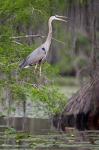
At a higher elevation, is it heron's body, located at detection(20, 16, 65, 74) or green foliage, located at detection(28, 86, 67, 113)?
heron's body, located at detection(20, 16, 65, 74)

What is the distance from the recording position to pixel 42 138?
16.9 meters

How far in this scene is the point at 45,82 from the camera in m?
18.2

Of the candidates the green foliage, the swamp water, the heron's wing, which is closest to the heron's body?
the heron's wing

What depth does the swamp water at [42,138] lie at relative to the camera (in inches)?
615

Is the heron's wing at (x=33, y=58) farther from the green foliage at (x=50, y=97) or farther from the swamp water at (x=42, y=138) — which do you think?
the swamp water at (x=42, y=138)

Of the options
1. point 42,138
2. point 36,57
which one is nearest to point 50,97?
point 36,57

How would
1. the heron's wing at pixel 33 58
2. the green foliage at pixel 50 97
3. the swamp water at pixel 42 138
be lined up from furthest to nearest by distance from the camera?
the green foliage at pixel 50 97 → the heron's wing at pixel 33 58 → the swamp water at pixel 42 138

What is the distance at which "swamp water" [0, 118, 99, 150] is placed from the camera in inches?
615

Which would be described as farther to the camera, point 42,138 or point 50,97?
point 50,97

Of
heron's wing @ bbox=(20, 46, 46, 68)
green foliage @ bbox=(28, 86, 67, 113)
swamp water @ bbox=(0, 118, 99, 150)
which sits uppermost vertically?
heron's wing @ bbox=(20, 46, 46, 68)

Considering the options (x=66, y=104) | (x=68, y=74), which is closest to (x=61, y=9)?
(x=66, y=104)

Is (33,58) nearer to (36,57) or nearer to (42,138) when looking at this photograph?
(36,57)

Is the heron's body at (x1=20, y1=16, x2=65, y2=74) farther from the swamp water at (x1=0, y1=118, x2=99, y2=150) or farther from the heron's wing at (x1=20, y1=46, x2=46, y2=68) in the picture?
the swamp water at (x1=0, y1=118, x2=99, y2=150)

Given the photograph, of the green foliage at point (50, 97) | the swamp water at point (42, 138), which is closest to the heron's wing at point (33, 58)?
the green foliage at point (50, 97)
